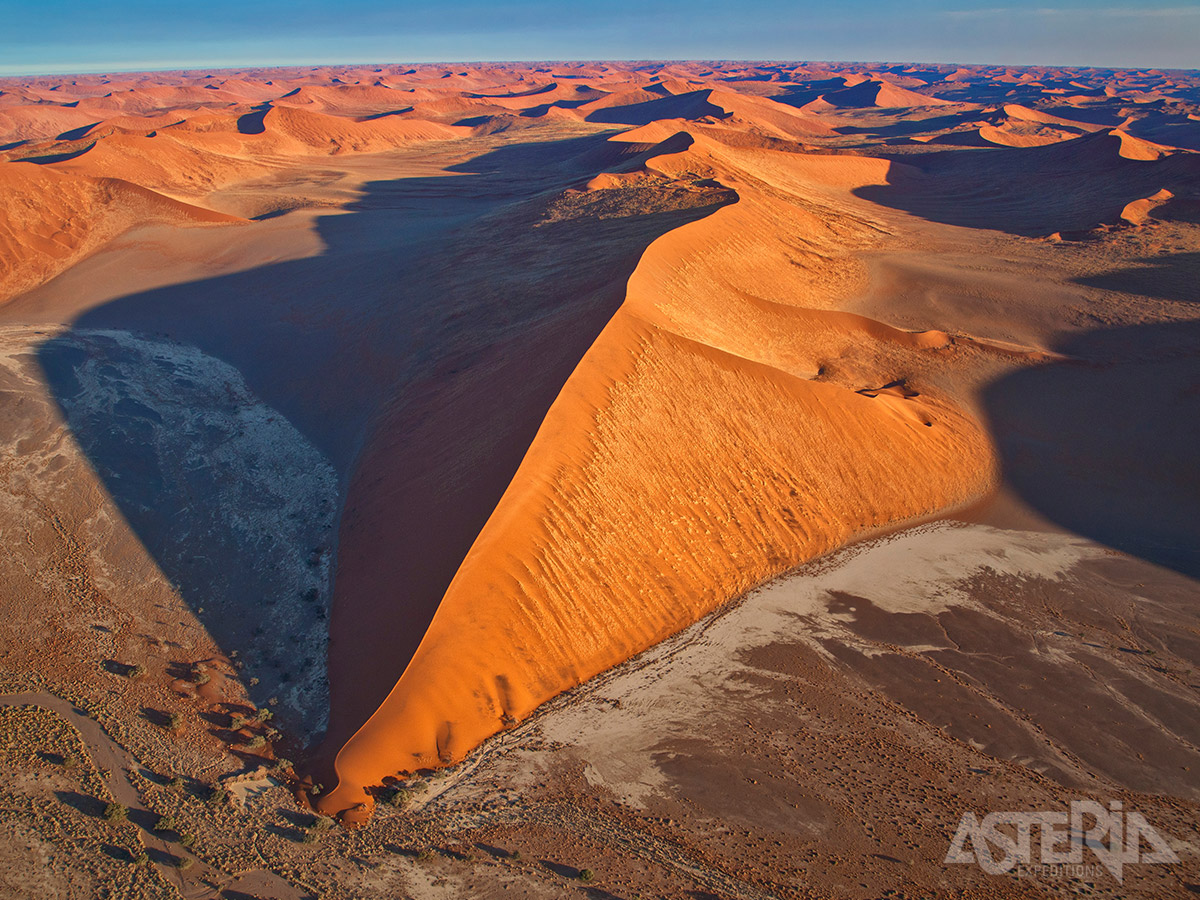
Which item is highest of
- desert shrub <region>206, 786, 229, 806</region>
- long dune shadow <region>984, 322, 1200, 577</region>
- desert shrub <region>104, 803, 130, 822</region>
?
long dune shadow <region>984, 322, 1200, 577</region>

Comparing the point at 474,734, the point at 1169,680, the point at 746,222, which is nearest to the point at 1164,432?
the point at 1169,680

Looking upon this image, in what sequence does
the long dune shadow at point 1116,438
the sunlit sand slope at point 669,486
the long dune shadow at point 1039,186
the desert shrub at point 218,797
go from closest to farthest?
→ the desert shrub at point 218,797 → the sunlit sand slope at point 669,486 → the long dune shadow at point 1116,438 → the long dune shadow at point 1039,186

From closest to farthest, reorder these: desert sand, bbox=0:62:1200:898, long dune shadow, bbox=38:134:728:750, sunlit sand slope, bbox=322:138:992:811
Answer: desert sand, bbox=0:62:1200:898 → sunlit sand slope, bbox=322:138:992:811 → long dune shadow, bbox=38:134:728:750

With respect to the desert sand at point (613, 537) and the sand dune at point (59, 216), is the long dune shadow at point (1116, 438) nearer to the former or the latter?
the desert sand at point (613, 537)

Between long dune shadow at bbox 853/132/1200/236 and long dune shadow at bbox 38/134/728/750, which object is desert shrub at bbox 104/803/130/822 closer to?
long dune shadow at bbox 38/134/728/750

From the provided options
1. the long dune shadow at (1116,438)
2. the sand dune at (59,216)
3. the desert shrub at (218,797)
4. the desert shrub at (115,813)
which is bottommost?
the desert shrub at (218,797)

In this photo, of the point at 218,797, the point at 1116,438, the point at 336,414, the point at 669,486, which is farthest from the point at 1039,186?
the point at 218,797

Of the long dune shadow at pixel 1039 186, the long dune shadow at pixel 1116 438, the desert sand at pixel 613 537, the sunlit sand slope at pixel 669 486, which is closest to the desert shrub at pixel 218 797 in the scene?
the desert sand at pixel 613 537

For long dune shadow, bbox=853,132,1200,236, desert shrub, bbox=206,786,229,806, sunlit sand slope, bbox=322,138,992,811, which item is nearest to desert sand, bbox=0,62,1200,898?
sunlit sand slope, bbox=322,138,992,811
